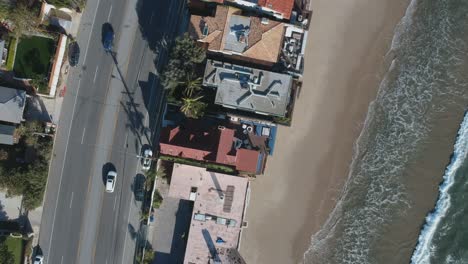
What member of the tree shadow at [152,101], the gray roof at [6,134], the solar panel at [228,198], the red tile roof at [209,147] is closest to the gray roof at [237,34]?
the red tile roof at [209,147]

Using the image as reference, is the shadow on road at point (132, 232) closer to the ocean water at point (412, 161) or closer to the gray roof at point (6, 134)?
the gray roof at point (6, 134)

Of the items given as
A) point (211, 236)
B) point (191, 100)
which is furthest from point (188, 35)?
point (211, 236)

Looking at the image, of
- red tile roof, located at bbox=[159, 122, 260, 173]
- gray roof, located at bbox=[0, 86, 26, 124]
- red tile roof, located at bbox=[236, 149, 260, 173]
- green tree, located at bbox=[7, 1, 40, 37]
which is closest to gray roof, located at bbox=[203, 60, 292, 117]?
red tile roof, located at bbox=[159, 122, 260, 173]

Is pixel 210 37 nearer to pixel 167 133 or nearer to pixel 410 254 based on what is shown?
pixel 167 133

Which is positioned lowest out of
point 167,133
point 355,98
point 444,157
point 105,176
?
point 105,176

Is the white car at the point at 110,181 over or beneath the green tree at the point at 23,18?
beneath

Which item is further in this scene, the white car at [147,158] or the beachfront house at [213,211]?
the white car at [147,158]
